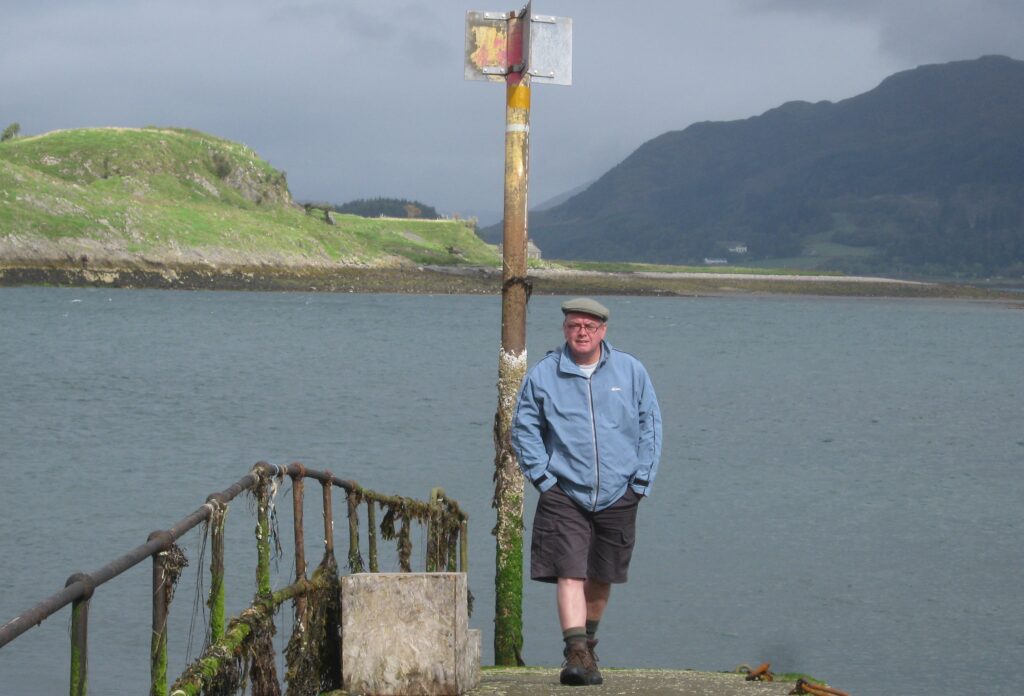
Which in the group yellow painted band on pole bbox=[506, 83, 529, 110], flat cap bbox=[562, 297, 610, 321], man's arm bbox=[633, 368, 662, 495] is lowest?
man's arm bbox=[633, 368, 662, 495]

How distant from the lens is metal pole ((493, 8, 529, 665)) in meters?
9.91

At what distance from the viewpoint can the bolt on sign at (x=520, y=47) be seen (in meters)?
9.62

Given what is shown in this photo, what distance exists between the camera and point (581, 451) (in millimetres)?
7020

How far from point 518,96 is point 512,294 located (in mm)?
1417

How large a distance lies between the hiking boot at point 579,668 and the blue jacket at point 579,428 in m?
0.75

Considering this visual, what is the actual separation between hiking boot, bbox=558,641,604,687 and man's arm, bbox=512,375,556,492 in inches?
34.3

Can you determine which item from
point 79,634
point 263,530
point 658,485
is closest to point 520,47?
point 263,530

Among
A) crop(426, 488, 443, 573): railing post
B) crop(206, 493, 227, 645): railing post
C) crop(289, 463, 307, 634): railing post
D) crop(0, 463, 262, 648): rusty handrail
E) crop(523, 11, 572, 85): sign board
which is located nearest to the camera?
crop(0, 463, 262, 648): rusty handrail

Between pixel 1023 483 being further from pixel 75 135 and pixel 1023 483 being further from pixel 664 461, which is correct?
pixel 75 135

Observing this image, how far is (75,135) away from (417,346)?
348ft

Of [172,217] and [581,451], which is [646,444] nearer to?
[581,451]

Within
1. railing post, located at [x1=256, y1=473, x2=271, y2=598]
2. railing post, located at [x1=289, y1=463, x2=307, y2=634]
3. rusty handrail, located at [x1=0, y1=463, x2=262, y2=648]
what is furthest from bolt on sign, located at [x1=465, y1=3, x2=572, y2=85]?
rusty handrail, located at [x1=0, y1=463, x2=262, y2=648]

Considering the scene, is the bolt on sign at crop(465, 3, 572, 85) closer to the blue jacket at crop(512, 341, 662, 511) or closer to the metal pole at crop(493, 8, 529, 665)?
the metal pole at crop(493, 8, 529, 665)

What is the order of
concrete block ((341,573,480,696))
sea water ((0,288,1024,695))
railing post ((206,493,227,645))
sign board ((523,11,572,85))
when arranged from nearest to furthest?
railing post ((206,493,227,645)) < concrete block ((341,573,480,696)) < sign board ((523,11,572,85)) < sea water ((0,288,1024,695))
